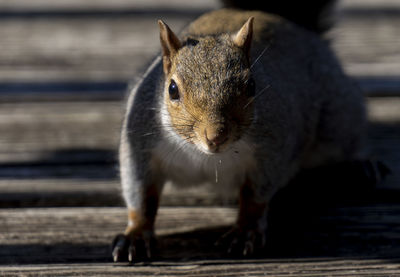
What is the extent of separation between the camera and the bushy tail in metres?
2.60

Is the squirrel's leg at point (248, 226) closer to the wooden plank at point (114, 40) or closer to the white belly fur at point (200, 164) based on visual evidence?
the white belly fur at point (200, 164)

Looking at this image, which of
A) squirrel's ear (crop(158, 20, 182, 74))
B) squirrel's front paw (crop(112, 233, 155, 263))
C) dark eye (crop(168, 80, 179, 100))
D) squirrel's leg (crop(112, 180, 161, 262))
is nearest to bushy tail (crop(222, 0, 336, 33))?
squirrel's ear (crop(158, 20, 182, 74))

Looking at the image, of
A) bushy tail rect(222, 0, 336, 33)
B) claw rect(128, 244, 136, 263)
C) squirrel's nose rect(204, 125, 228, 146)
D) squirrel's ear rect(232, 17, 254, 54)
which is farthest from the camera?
bushy tail rect(222, 0, 336, 33)

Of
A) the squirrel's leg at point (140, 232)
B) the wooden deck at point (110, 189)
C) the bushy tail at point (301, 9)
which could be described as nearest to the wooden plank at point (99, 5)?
the wooden deck at point (110, 189)

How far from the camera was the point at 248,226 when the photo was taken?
5.90ft

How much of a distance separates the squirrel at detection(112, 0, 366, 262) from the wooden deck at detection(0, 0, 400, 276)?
81mm

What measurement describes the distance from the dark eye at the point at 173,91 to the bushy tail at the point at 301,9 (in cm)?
98

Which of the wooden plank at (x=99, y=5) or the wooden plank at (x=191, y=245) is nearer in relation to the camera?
the wooden plank at (x=191, y=245)

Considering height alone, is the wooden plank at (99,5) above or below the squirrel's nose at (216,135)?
below

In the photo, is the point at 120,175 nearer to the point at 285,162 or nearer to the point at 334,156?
the point at 285,162

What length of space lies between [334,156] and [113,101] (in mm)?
1061

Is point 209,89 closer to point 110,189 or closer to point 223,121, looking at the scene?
point 223,121

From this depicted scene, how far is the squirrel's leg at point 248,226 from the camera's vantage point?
1.67 m

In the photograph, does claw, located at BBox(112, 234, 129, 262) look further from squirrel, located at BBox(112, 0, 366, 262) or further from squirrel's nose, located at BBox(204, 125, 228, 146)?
squirrel's nose, located at BBox(204, 125, 228, 146)
